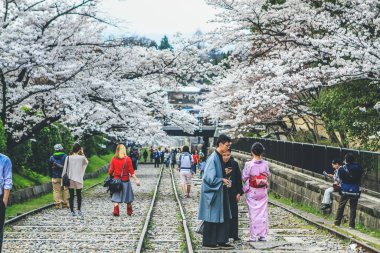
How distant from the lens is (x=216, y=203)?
11.1m

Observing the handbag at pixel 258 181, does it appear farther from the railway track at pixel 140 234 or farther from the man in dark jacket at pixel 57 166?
the man in dark jacket at pixel 57 166

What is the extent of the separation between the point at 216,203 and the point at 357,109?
939cm

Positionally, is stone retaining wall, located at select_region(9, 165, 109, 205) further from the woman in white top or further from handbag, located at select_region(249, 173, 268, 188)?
handbag, located at select_region(249, 173, 268, 188)

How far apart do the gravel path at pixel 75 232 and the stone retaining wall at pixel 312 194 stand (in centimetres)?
487

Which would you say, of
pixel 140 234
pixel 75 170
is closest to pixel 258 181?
pixel 140 234

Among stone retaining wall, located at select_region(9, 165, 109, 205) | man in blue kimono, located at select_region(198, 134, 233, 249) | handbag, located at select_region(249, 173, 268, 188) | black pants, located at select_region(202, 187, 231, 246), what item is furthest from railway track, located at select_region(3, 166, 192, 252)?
stone retaining wall, located at select_region(9, 165, 109, 205)

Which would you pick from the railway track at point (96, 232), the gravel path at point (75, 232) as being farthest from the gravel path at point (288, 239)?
the gravel path at point (75, 232)

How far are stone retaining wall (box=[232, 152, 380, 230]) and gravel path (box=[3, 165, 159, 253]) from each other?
487cm

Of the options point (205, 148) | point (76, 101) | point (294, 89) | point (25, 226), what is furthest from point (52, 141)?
point (205, 148)

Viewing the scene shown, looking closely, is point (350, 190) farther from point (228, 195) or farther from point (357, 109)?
point (357, 109)

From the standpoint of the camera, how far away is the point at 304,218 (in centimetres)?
1625

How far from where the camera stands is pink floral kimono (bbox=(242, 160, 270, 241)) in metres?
11.9

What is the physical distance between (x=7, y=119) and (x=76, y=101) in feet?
10.3

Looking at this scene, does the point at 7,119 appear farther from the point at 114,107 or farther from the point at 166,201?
the point at 166,201
